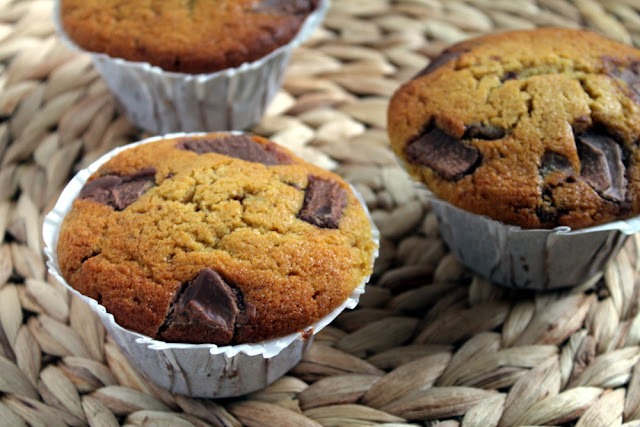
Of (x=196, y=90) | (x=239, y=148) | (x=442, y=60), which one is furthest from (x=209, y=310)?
(x=442, y=60)

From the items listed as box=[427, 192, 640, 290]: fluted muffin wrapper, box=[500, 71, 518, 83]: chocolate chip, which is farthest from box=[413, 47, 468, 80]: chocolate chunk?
box=[427, 192, 640, 290]: fluted muffin wrapper

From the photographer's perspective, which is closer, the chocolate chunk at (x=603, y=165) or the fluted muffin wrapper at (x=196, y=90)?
the chocolate chunk at (x=603, y=165)

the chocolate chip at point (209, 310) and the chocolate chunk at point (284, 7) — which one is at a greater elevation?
the chocolate chunk at point (284, 7)

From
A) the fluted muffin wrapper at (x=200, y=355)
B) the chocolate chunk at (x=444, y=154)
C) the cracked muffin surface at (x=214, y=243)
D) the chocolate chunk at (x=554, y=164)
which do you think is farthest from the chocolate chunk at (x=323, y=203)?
the chocolate chunk at (x=554, y=164)

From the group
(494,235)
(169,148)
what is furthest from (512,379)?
(169,148)

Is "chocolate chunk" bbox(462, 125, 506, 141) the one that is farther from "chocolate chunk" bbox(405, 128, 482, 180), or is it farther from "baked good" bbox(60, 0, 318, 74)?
"baked good" bbox(60, 0, 318, 74)

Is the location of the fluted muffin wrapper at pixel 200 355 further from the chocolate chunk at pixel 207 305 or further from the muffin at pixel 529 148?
the muffin at pixel 529 148
